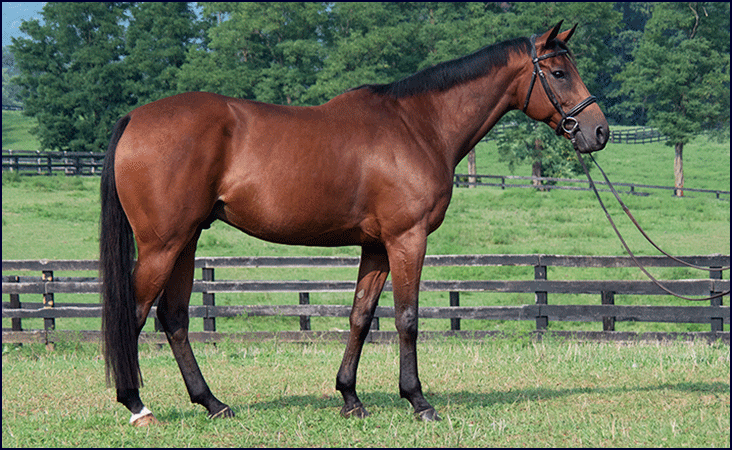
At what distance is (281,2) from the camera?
3675cm

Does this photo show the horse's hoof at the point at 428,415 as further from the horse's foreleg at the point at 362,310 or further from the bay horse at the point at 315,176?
the horse's foreleg at the point at 362,310

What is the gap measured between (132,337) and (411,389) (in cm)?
195

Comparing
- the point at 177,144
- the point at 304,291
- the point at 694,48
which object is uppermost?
the point at 694,48

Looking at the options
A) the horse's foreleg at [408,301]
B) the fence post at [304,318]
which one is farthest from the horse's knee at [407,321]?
the fence post at [304,318]

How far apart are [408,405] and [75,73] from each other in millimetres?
37921

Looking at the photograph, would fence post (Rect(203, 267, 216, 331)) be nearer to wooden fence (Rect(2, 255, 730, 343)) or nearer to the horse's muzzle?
wooden fence (Rect(2, 255, 730, 343))

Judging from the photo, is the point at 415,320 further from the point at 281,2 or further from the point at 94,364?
the point at 281,2

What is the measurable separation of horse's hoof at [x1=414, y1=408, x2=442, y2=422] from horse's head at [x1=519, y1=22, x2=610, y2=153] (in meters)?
2.17

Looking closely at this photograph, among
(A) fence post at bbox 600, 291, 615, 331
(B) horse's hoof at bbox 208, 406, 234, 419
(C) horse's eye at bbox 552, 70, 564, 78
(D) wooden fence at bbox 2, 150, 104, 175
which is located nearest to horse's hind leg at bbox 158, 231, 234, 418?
(B) horse's hoof at bbox 208, 406, 234, 419

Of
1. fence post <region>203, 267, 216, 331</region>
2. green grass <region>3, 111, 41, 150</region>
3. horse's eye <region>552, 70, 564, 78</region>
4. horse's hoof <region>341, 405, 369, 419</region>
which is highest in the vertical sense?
green grass <region>3, 111, 41, 150</region>

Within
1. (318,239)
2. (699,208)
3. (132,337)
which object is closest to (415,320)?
(318,239)

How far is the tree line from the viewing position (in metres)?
32.8

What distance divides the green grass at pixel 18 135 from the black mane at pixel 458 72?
49.4 m

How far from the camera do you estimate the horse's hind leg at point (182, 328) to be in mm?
4934
